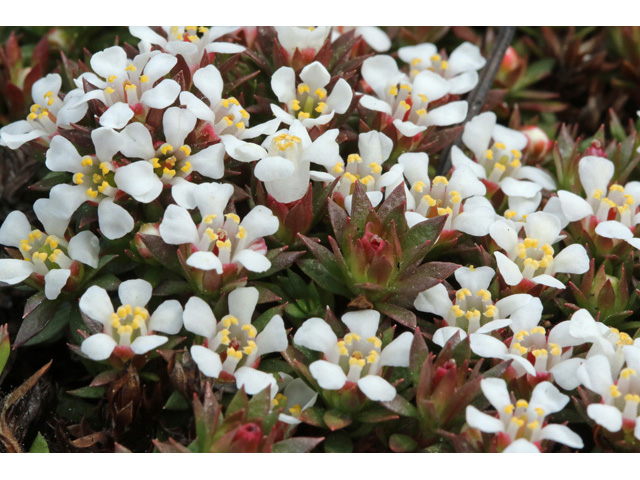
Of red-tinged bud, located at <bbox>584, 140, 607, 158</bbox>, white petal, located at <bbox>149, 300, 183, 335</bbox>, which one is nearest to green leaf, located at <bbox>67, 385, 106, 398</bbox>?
white petal, located at <bbox>149, 300, 183, 335</bbox>

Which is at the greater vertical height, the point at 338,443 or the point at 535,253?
the point at 535,253

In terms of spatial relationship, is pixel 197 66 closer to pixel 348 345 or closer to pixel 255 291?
pixel 255 291

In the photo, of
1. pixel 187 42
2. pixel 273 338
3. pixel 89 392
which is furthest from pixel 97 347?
pixel 187 42

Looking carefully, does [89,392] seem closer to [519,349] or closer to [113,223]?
[113,223]

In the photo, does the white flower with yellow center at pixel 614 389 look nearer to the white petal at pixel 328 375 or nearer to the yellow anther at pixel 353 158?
the white petal at pixel 328 375
